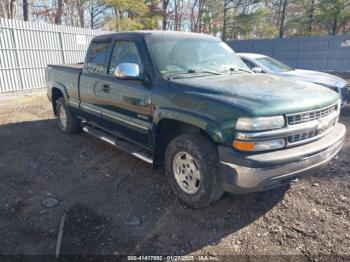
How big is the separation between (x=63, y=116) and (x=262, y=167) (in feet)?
16.0

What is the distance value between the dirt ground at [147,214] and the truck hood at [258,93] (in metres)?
1.22

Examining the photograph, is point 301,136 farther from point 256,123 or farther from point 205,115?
point 205,115

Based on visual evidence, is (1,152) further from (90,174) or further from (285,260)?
(285,260)

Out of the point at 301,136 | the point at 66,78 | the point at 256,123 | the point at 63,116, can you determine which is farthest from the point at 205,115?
the point at 63,116

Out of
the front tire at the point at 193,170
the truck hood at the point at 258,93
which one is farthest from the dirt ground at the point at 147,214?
the truck hood at the point at 258,93

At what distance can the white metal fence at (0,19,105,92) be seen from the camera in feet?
34.0

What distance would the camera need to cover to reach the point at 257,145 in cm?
263

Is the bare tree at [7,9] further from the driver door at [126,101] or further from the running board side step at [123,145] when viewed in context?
the driver door at [126,101]

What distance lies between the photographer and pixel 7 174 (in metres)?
4.27

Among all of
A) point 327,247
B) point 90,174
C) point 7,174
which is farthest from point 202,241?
point 7,174

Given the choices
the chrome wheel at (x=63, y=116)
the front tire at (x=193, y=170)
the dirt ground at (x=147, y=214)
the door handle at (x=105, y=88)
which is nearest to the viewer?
the dirt ground at (x=147, y=214)

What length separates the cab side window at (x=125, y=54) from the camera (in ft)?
12.7

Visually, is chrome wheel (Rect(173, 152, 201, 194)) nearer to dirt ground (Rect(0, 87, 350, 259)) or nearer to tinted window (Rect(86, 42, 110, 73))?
dirt ground (Rect(0, 87, 350, 259))

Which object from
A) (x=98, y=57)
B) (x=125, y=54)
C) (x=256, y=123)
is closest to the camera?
(x=256, y=123)
